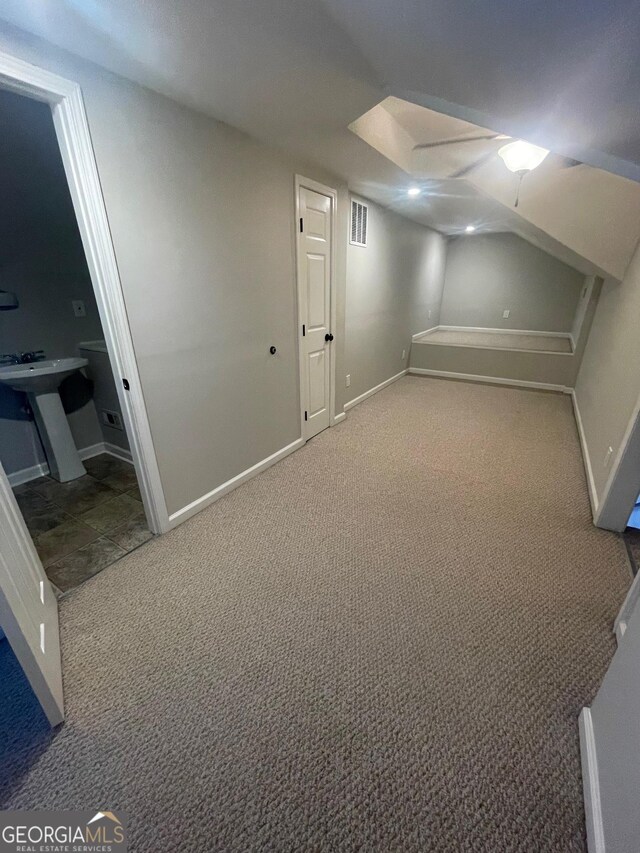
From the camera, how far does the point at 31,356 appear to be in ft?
7.76

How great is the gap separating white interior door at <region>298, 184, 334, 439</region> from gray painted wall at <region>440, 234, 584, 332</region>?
424cm

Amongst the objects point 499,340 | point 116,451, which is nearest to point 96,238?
point 116,451

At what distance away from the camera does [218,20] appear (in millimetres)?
1082

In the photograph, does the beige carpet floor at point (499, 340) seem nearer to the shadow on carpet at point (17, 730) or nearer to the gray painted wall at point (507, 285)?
the gray painted wall at point (507, 285)

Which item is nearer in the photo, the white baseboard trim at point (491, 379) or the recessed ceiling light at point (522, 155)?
the recessed ceiling light at point (522, 155)

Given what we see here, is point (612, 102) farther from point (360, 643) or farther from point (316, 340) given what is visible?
point (316, 340)

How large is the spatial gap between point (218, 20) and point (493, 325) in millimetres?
6117

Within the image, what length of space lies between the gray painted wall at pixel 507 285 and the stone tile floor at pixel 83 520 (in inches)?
239

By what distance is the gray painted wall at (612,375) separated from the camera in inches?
78.9

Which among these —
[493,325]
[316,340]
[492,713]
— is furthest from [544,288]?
[492,713]

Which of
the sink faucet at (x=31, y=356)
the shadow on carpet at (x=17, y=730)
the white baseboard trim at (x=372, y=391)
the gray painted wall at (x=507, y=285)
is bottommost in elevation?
the shadow on carpet at (x=17, y=730)

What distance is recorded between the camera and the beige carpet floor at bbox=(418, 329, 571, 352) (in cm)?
474

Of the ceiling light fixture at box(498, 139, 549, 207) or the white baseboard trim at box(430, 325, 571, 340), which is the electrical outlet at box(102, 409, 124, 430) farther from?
the white baseboard trim at box(430, 325, 571, 340)

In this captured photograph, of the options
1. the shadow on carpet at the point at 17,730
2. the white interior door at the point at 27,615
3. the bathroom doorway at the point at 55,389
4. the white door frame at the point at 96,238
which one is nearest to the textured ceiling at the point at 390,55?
the white door frame at the point at 96,238
